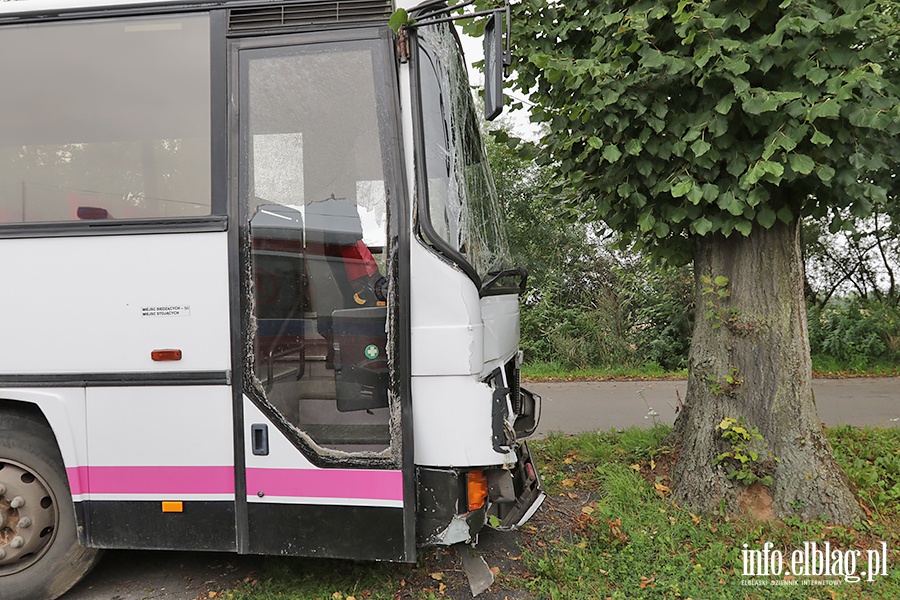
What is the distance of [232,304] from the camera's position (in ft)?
10.1

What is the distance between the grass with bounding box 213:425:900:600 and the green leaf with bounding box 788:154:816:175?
2.06m

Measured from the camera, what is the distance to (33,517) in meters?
3.33

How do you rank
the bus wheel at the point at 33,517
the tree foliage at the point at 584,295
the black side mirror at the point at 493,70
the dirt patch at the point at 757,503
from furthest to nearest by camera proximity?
the tree foliage at the point at 584,295
the dirt patch at the point at 757,503
the bus wheel at the point at 33,517
the black side mirror at the point at 493,70

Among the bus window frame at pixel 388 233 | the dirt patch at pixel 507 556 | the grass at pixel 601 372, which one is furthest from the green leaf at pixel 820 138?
the grass at pixel 601 372

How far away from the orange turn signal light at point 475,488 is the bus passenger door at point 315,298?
40 cm

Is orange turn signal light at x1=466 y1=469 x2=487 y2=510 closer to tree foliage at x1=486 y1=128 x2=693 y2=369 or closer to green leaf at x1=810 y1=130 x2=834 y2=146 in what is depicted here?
green leaf at x1=810 y1=130 x2=834 y2=146

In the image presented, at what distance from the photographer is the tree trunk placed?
155 inches

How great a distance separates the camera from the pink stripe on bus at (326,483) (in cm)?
304

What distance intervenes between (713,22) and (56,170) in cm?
335

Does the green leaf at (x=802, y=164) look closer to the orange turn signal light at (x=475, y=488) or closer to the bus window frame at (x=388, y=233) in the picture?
the bus window frame at (x=388, y=233)

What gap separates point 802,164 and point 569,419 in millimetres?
3956

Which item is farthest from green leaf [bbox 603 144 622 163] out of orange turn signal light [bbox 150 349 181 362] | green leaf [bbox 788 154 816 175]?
orange turn signal light [bbox 150 349 181 362]

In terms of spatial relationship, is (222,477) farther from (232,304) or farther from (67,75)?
(67,75)

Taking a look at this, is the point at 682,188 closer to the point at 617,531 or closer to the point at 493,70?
the point at 493,70
